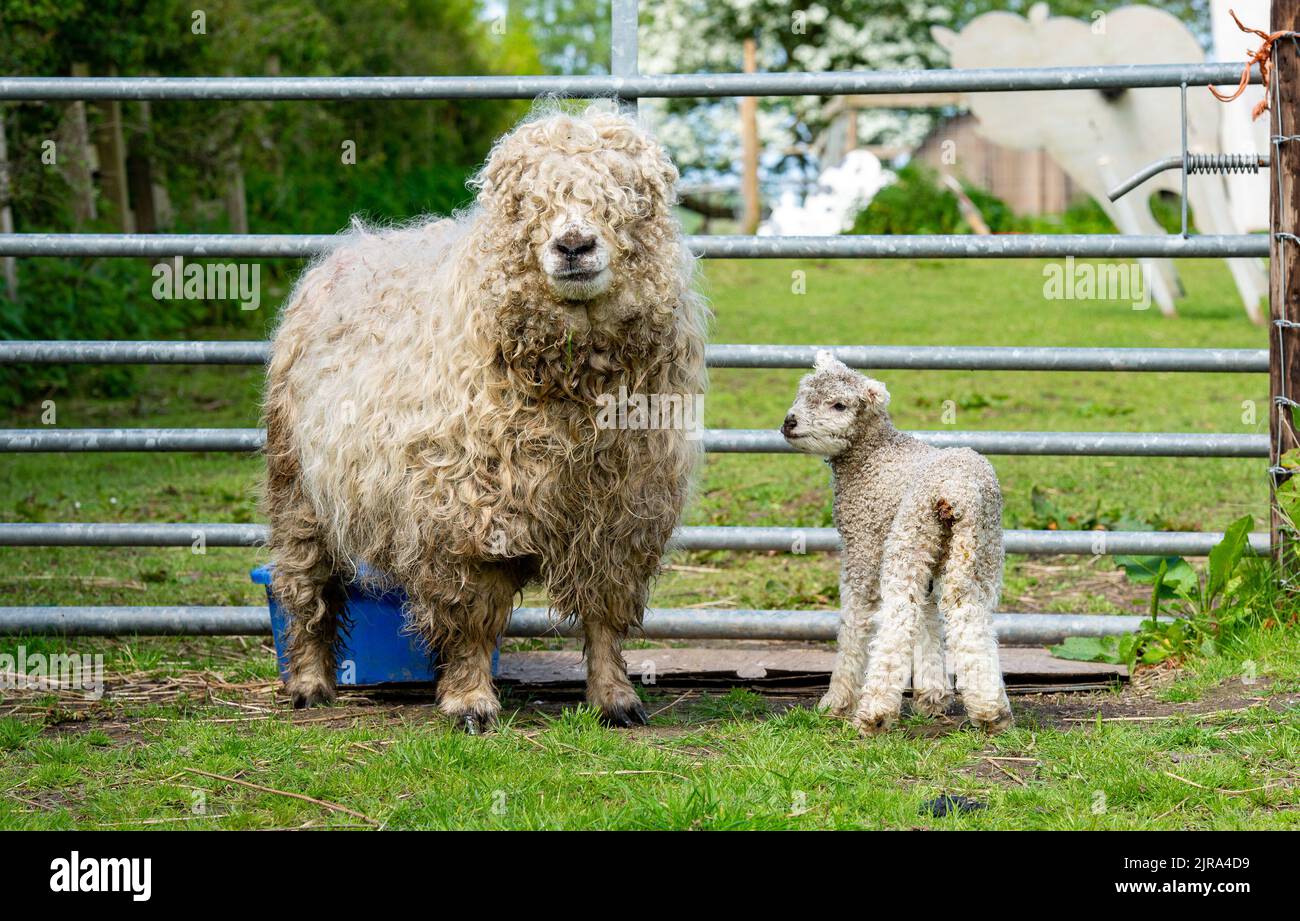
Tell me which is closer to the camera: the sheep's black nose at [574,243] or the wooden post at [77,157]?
the sheep's black nose at [574,243]

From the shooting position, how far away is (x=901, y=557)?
454cm

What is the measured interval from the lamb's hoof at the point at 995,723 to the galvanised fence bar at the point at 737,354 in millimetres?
1114

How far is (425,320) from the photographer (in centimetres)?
488

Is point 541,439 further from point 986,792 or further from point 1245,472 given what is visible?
point 1245,472

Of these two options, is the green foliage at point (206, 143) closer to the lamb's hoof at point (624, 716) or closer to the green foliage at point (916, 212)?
the lamb's hoof at point (624, 716)

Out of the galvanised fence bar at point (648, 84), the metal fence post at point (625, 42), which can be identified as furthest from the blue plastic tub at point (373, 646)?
the metal fence post at point (625, 42)

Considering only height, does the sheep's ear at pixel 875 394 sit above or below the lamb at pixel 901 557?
above

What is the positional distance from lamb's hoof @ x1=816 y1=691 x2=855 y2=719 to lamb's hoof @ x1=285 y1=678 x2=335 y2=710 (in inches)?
66.1

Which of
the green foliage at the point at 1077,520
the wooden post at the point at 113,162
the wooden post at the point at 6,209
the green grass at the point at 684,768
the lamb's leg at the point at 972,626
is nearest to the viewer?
the green grass at the point at 684,768

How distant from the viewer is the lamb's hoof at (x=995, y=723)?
4492 millimetres

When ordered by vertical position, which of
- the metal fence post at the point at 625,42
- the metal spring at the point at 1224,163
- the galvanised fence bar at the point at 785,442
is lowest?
the galvanised fence bar at the point at 785,442

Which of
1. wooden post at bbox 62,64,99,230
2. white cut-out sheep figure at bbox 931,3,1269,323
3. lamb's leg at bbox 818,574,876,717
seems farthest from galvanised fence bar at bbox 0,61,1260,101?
white cut-out sheep figure at bbox 931,3,1269,323

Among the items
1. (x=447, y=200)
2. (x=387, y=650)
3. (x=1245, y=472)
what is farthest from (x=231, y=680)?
(x=447, y=200)
